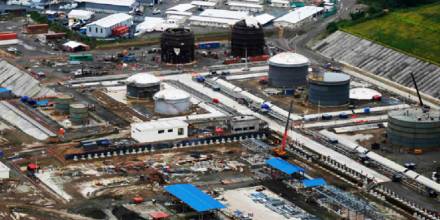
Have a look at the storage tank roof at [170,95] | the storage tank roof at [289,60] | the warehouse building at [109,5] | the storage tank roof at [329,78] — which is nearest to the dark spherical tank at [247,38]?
the storage tank roof at [289,60]

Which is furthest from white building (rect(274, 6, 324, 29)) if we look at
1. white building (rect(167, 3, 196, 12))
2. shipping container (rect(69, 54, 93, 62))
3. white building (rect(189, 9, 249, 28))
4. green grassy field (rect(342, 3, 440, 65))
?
shipping container (rect(69, 54, 93, 62))

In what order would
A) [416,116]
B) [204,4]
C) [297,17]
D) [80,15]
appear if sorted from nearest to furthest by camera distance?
[416,116], [297,17], [80,15], [204,4]

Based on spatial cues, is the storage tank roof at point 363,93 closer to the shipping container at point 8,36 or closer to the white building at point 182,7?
the shipping container at point 8,36

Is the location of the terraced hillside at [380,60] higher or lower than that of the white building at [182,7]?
higher

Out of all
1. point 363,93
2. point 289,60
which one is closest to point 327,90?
point 363,93

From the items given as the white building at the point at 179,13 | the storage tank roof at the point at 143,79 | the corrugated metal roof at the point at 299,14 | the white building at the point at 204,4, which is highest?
the storage tank roof at the point at 143,79

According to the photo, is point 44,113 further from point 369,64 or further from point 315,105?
point 369,64

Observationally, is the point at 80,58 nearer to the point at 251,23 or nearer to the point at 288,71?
the point at 251,23
